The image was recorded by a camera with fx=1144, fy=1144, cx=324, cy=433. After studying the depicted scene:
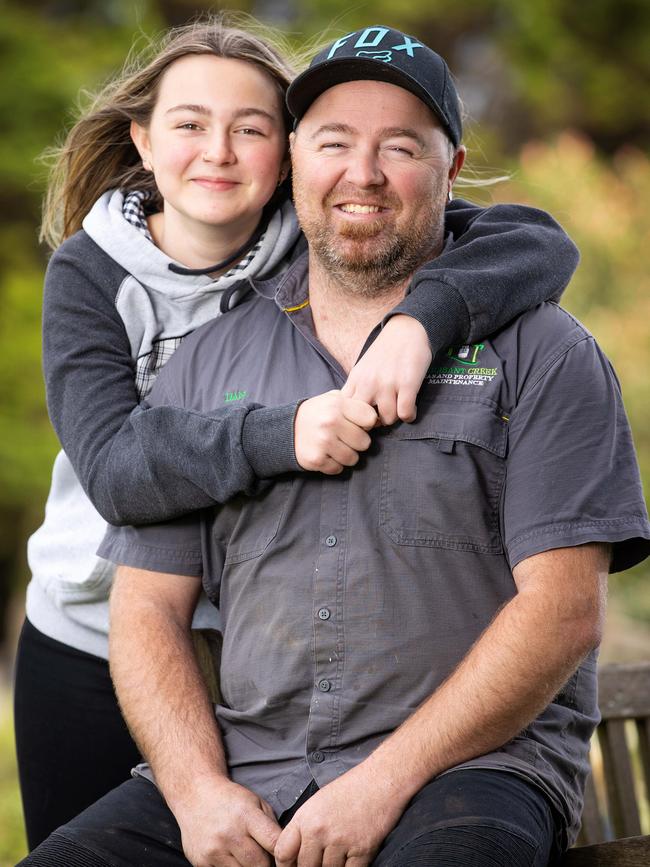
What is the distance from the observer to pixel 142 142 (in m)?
2.69

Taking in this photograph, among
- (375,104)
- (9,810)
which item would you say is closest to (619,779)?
(375,104)

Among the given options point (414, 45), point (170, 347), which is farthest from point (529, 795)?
point (414, 45)

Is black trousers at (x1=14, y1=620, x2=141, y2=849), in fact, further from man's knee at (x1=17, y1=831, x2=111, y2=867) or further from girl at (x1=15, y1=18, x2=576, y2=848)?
man's knee at (x1=17, y1=831, x2=111, y2=867)

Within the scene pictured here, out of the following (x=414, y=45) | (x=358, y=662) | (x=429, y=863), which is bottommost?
(x=429, y=863)

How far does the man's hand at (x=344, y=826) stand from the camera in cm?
194

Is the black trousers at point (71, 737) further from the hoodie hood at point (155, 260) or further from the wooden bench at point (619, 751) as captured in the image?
the wooden bench at point (619, 751)

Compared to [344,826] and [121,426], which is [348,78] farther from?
[344,826]

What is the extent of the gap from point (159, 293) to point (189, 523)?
551mm

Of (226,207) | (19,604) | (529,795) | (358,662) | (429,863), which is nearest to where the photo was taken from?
(429,863)

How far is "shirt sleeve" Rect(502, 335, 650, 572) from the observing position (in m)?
2.01

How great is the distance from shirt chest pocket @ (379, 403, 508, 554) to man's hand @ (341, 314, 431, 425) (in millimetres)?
75

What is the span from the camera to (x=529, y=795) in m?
1.96

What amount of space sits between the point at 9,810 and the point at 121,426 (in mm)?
3715

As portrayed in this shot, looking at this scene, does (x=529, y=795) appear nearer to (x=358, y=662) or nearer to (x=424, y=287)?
(x=358, y=662)
